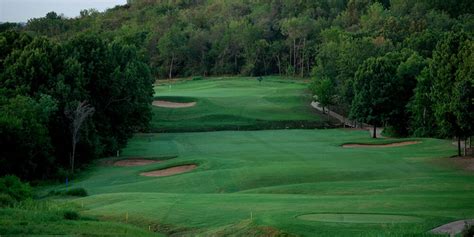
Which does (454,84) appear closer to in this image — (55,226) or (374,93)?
(374,93)

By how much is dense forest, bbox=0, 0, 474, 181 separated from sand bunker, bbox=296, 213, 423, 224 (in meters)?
22.7

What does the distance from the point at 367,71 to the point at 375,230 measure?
5355 cm

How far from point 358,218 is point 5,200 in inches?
641

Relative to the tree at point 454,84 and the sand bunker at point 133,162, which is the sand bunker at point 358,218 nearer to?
the tree at point 454,84

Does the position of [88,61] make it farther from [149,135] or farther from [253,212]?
[253,212]

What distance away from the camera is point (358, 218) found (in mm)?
26672

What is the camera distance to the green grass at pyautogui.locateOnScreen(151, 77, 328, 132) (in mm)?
85625

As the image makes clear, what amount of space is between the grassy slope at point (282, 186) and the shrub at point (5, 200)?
3.45 metres

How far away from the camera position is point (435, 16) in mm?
126875

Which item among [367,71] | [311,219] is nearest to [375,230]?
[311,219]

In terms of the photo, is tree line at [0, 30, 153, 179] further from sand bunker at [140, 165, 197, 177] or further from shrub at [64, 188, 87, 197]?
shrub at [64, 188, 87, 197]

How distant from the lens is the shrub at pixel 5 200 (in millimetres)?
33062

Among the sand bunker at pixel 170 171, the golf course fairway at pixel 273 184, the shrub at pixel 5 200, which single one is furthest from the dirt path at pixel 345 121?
the shrub at pixel 5 200

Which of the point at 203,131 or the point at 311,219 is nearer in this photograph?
the point at 311,219
